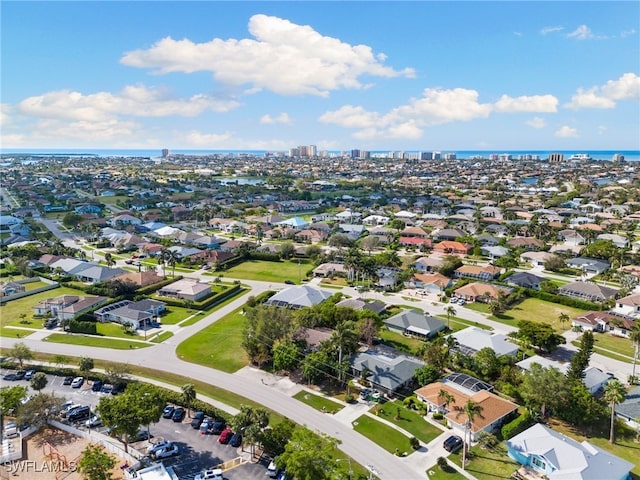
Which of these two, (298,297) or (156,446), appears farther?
(298,297)

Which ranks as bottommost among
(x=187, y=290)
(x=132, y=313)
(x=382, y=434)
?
(x=382, y=434)

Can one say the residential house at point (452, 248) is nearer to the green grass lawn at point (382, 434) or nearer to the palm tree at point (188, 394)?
the green grass lawn at point (382, 434)

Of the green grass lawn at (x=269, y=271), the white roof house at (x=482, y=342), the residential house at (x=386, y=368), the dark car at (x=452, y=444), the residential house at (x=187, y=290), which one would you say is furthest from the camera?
the green grass lawn at (x=269, y=271)

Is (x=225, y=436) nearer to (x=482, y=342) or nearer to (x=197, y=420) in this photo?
(x=197, y=420)

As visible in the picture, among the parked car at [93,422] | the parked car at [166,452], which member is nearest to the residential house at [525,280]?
the parked car at [166,452]

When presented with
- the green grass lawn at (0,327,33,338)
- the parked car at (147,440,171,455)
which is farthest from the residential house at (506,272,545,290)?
the green grass lawn at (0,327,33,338)

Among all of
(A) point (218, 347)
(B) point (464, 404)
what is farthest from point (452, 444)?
→ (A) point (218, 347)

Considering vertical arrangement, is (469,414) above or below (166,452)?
above
